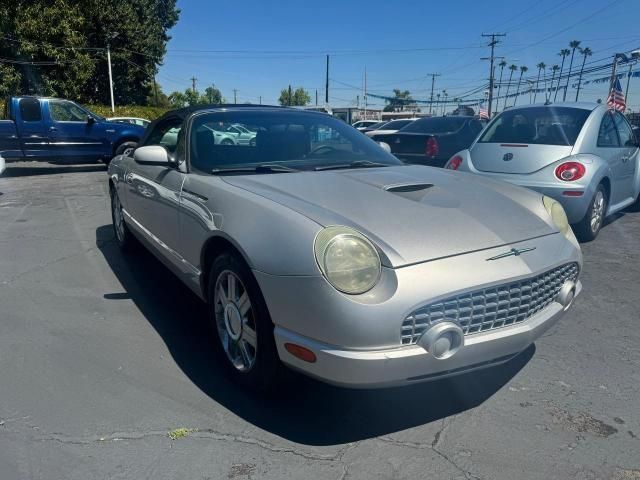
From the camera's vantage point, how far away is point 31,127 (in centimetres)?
1240

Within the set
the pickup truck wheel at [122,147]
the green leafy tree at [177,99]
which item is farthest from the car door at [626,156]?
the green leafy tree at [177,99]

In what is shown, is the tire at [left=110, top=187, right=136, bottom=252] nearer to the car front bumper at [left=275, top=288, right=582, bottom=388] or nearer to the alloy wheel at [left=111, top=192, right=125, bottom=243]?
the alloy wheel at [left=111, top=192, right=125, bottom=243]

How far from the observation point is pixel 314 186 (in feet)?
9.45

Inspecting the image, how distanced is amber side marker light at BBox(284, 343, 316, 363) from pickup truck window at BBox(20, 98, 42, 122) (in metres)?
12.7

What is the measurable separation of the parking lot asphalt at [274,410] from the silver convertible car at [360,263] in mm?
321

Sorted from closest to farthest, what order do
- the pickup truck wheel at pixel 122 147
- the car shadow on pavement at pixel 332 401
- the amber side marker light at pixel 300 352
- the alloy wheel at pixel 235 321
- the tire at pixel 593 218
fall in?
1. the amber side marker light at pixel 300 352
2. the car shadow on pavement at pixel 332 401
3. the alloy wheel at pixel 235 321
4. the tire at pixel 593 218
5. the pickup truck wheel at pixel 122 147

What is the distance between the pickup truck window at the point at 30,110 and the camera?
12383 mm

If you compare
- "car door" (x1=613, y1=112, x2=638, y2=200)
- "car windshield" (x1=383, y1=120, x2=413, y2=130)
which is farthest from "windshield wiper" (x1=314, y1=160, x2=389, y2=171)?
"car windshield" (x1=383, y1=120, x2=413, y2=130)

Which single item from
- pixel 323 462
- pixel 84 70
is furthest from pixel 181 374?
pixel 84 70

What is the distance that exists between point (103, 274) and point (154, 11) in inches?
1503

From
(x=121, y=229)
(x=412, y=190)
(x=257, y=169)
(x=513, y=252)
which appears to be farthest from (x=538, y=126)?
(x=121, y=229)

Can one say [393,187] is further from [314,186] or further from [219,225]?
[219,225]

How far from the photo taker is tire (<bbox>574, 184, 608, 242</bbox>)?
560 cm

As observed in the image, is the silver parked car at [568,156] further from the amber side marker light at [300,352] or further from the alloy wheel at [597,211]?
the amber side marker light at [300,352]
